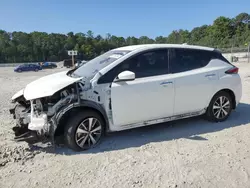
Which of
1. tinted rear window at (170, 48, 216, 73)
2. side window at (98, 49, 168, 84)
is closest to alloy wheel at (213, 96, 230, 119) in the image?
tinted rear window at (170, 48, 216, 73)

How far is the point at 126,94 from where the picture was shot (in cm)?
380

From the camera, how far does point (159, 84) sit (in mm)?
4039

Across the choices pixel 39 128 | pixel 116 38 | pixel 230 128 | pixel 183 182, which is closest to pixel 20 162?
pixel 39 128

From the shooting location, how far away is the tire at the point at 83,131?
356 cm

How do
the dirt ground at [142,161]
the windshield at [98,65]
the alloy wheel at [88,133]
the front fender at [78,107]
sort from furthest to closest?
the windshield at [98,65] < the alloy wheel at [88,133] < the front fender at [78,107] < the dirt ground at [142,161]

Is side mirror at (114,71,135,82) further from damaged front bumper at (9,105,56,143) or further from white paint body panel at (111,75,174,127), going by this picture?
damaged front bumper at (9,105,56,143)

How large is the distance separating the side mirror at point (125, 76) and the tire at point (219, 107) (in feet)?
6.61

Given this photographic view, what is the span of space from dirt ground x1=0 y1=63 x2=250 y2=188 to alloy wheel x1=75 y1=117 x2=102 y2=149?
0.16 m

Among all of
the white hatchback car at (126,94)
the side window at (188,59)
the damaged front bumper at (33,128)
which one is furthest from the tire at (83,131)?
the side window at (188,59)

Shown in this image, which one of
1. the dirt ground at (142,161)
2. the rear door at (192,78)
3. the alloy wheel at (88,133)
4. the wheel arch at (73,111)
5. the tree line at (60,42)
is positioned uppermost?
the tree line at (60,42)

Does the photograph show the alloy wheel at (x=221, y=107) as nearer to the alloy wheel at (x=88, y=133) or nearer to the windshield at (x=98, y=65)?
the windshield at (x=98, y=65)

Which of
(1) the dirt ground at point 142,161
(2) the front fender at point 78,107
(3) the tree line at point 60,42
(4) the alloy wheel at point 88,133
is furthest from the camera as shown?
(3) the tree line at point 60,42

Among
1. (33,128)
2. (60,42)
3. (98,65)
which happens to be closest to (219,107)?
(98,65)

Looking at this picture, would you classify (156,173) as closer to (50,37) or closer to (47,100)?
(47,100)
